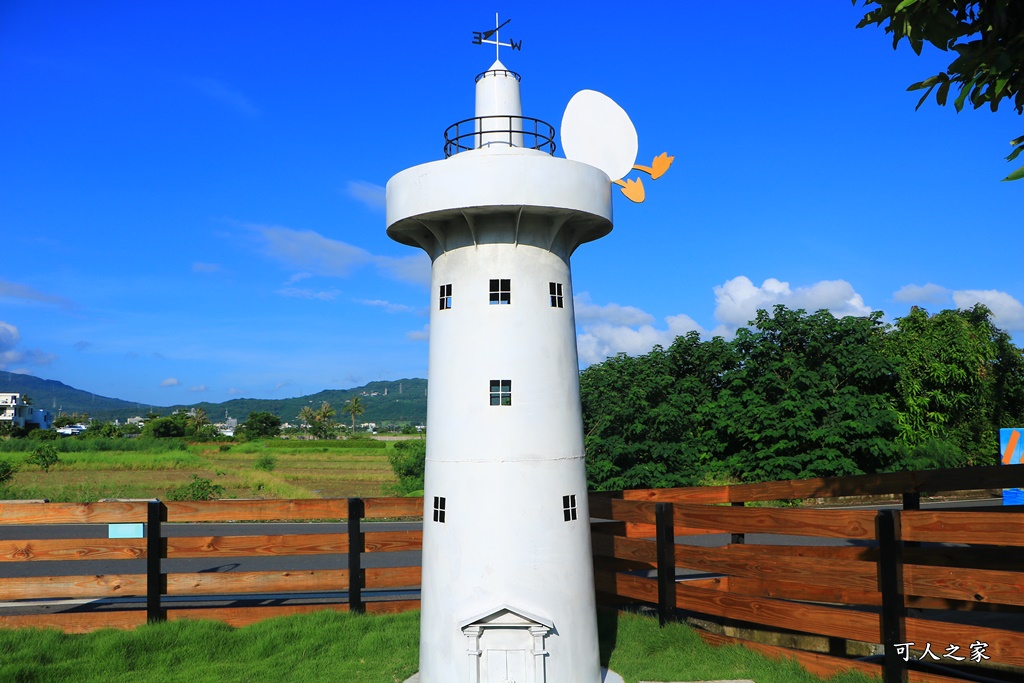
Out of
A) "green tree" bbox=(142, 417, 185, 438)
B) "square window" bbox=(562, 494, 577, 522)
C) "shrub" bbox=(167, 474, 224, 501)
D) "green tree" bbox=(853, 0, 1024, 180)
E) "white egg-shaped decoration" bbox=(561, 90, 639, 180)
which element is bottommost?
"shrub" bbox=(167, 474, 224, 501)

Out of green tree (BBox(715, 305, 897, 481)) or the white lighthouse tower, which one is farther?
green tree (BBox(715, 305, 897, 481))

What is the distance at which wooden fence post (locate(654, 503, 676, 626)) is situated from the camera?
10414 millimetres

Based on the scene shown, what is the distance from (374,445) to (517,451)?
70.1m

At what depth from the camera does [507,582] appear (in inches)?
319

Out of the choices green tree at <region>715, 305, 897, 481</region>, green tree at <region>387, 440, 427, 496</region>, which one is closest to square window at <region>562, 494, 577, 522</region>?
green tree at <region>715, 305, 897, 481</region>

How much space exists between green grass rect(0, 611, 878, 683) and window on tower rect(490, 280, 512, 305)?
485 cm

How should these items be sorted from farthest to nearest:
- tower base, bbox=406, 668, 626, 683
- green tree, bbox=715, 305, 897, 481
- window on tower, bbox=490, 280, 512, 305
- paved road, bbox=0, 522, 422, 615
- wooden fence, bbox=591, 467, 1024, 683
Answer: green tree, bbox=715, 305, 897, 481
paved road, bbox=0, 522, 422, 615
tower base, bbox=406, 668, 626, 683
window on tower, bbox=490, 280, 512, 305
wooden fence, bbox=591, 467, 1024, 683

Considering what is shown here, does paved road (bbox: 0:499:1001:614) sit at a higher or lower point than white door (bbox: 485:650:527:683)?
lower

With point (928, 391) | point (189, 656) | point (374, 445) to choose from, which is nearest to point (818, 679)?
point (189, 656)

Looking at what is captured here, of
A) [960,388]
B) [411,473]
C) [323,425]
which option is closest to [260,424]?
[323,425]

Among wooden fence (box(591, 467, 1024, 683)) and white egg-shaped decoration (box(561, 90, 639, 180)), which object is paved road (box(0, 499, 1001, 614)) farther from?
white egg-shaped decoration (box(561, 90, 639, 180))

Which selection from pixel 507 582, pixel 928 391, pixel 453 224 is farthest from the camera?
pixel 928 391

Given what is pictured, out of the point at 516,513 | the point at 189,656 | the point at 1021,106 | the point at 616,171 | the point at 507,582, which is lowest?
the point at 189,656

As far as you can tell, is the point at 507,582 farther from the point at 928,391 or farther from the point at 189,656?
the point at 928,391
